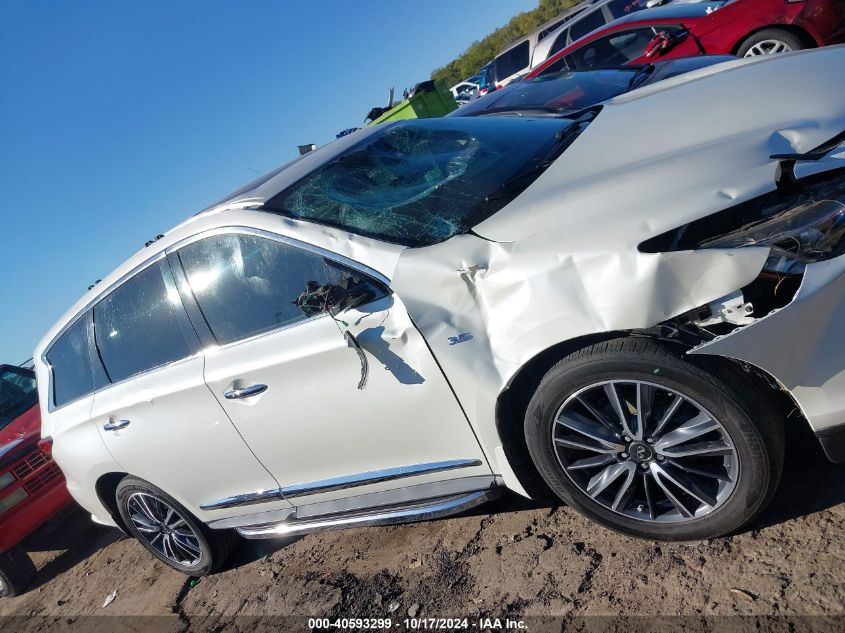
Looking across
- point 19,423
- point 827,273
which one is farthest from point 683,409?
point 19,423

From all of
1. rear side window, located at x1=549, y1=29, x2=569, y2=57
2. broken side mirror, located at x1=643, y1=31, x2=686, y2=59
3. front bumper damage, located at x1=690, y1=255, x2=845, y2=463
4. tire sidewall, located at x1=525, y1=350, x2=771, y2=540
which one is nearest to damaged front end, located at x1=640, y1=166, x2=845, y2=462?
Answer: front bumper damage, located at x1=690, y1=255, x2=845, y2=463

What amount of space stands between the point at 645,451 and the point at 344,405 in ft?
4.08

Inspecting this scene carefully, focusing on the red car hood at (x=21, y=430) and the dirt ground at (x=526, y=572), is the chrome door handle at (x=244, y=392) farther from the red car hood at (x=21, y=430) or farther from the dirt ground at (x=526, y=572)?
the red car hood at (x=21, y=430)

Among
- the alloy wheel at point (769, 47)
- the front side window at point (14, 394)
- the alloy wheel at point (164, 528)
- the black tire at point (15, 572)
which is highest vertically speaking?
the front side window at point (14, 394)

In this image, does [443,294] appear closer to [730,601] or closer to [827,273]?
[827,273]

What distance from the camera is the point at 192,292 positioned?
337cm

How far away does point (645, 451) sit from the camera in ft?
7.93

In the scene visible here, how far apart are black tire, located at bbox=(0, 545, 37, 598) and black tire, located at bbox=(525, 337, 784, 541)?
4980 mm

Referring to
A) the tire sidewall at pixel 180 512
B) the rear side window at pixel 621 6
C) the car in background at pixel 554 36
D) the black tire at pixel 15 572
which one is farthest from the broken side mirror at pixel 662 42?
the black tire at pixel 15 572

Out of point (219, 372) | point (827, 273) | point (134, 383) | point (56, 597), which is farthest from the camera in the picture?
point (56, 597)

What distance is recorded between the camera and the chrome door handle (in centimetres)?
305

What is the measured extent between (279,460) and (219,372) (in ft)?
1.72

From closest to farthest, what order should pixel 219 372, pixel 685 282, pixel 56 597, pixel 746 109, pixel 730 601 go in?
pixel 685 282
pixel 730 601
pixel 746 109
pixel 219 372
pixel 56 597

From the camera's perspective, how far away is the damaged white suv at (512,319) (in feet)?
6.84
